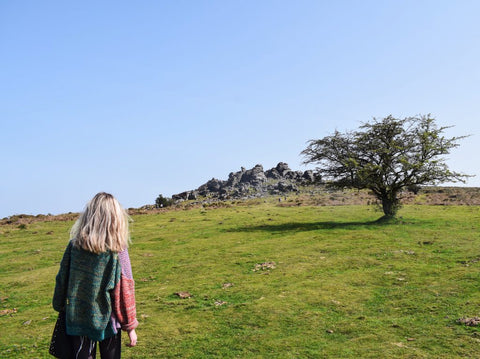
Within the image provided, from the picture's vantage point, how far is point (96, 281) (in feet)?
17.0

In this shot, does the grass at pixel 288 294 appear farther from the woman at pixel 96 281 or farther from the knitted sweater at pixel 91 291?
the knitted sweater at pixel 91 291

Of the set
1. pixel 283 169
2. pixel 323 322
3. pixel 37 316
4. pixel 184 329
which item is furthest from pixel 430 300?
pixel 283 169

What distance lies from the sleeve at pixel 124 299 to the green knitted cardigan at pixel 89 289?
0.10 m

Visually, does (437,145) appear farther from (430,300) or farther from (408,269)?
(430,300)

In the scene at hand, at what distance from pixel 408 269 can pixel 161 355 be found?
38.6 ft

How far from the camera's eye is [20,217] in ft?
154

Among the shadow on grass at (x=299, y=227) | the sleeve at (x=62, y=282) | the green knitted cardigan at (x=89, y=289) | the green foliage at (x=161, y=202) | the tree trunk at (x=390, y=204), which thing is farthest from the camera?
the green foliage at (x=161, y=202)

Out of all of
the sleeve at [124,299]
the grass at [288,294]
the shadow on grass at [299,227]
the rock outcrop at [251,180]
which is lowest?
the grass at [288,294]

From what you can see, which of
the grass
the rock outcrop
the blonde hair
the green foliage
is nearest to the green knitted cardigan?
the blonde hair

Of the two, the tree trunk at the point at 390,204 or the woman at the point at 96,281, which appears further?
the tree trunk at the point at 390,204

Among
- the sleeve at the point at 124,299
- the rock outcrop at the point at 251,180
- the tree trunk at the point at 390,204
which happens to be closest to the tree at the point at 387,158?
the tree trunk at the point at 390,204

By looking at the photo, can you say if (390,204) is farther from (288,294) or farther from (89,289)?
(89,289)

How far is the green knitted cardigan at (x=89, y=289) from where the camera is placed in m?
5.16

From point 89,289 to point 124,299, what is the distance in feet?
1.78
